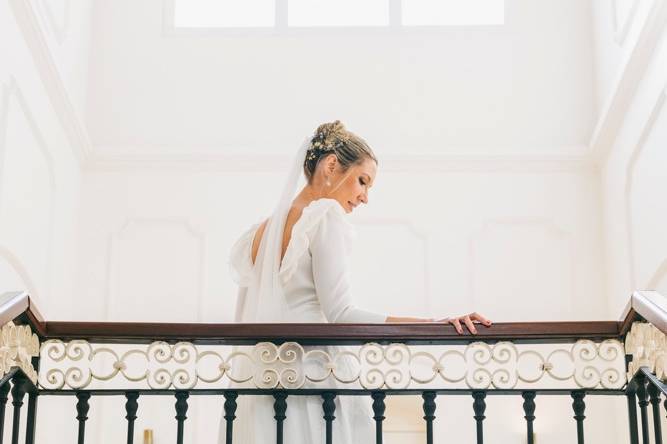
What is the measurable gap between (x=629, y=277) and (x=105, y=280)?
3.43 meters

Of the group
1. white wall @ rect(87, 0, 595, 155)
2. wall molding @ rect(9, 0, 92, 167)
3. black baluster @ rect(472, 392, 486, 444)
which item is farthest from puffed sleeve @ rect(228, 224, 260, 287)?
white wall @ rect(87, 0, 595, 155)

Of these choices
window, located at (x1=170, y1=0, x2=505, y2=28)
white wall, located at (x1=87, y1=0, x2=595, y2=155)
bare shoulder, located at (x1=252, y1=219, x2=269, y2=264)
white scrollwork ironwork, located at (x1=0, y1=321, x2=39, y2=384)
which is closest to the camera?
white scrollwork ironwork, located at (x1=0, y1=321, x2=39, y2=384)

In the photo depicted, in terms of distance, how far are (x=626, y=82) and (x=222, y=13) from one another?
306cm

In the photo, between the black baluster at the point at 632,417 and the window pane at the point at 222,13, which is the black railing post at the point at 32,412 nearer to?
the black baluster at the point at 632,417

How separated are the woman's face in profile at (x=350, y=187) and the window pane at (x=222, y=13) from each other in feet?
14.9

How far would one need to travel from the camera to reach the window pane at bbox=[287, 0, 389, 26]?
8164 millimetres

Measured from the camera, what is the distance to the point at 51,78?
6.58 m

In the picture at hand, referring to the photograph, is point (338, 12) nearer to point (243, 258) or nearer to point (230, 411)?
point (243, 258)

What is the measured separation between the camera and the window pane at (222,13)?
8.19 meters

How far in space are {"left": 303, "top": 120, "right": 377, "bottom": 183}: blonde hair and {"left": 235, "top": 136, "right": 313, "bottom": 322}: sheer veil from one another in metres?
0.21

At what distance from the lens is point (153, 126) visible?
7.88 meters

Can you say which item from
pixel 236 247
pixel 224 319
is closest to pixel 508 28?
pixel 224 319

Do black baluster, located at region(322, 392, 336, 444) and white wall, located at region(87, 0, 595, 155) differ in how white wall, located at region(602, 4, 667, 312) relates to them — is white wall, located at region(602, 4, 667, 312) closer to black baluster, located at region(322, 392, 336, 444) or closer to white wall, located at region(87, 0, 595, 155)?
white wall, located at region(87, 0, 595, 155)

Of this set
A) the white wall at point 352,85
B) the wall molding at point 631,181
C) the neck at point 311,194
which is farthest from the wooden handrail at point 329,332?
the white wall at point 352,85
